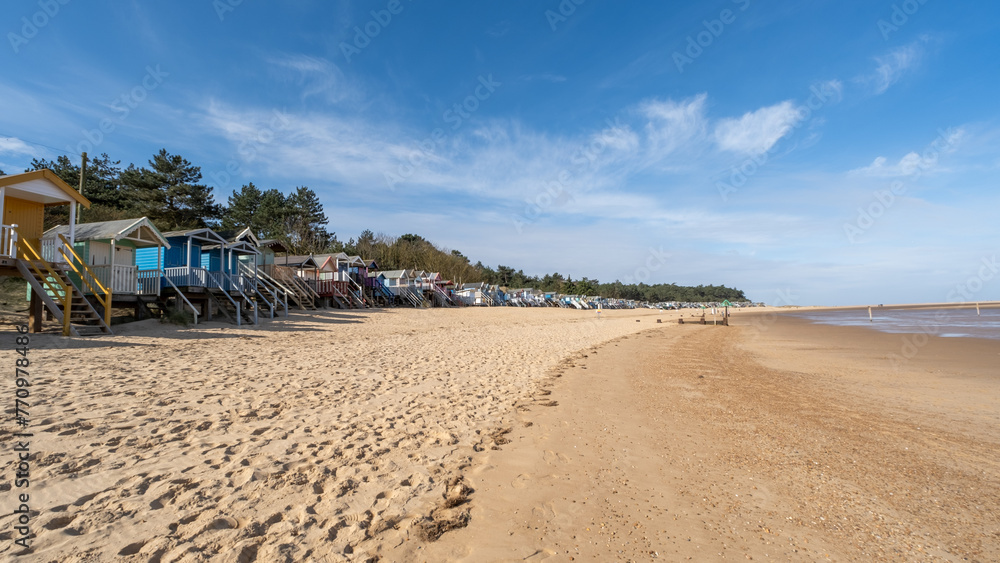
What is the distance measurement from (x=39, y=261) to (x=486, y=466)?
15.3m

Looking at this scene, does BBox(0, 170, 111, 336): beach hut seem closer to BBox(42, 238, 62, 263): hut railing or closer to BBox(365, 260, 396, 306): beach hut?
BBox(42, 238, 62, 263): hut railing

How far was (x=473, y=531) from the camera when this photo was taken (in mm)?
3305

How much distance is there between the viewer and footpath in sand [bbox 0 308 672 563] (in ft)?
9.78

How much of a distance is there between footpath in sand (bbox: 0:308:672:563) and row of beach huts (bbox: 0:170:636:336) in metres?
4.15

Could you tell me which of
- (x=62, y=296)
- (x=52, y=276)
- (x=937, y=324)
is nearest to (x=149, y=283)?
(x=62, y=296)

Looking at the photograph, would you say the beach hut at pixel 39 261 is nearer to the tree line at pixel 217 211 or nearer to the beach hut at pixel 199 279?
the beach hut at pixel 199 279

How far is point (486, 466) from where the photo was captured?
4527 mm

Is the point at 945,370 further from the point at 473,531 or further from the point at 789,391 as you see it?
the point at 473,531

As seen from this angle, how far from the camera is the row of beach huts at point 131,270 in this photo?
12.5 metres

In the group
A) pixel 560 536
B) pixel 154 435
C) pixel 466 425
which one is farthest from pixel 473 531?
pixel 154 435

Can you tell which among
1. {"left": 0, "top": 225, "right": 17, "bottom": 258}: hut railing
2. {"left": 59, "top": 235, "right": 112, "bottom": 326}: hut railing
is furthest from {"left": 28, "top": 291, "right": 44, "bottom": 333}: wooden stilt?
{"left": 0, "top": 225, "right": 17, "bottom": 258}: hut railing

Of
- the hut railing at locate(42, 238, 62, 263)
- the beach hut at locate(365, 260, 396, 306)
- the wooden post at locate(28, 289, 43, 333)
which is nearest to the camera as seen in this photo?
the wooden post at locate(28, 289, 43, 333)

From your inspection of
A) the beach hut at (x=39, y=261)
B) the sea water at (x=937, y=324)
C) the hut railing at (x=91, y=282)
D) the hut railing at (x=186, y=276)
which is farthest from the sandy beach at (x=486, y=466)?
the sea water at (x=937, y=324)

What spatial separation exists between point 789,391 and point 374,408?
815 cm
